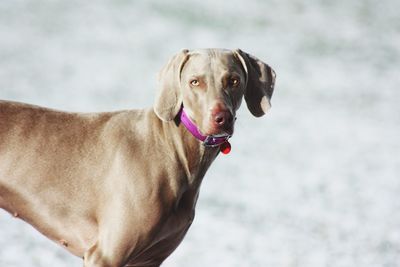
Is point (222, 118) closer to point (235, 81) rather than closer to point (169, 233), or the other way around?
point (235, 81)

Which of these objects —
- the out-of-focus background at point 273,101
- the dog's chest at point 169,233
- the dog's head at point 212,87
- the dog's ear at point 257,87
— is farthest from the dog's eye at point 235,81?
the out-of-focus background at point 273,101

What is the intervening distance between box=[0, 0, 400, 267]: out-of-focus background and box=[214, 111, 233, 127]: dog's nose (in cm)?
238

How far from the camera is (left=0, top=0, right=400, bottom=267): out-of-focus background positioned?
5508mm

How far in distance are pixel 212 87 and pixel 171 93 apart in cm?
19

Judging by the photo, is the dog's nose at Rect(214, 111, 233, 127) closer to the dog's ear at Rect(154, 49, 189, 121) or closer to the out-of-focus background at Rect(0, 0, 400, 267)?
the dog's ear at Rect(154, 49, 189, 121)

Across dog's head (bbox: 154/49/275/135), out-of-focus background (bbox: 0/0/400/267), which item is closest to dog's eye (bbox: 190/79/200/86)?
dog's head (bbox: 154/49/275/135)

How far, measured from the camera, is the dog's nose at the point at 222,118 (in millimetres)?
2695

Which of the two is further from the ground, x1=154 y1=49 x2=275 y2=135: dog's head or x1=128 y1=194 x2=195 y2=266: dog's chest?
x1=154 y1=49 x2=275 y2=135: dog's head

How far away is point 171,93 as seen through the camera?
2.90m

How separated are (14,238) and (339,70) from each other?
18.4 ft

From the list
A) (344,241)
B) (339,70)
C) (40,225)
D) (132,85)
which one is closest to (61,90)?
(132,85)

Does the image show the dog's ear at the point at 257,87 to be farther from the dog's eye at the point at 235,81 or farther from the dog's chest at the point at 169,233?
the dog's chest at the point at 169,233

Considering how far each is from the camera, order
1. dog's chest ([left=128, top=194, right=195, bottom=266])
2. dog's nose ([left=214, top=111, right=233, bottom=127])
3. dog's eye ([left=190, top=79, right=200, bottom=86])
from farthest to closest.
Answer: dog's chest ([left=128, top=194, right=195, bottom=266]) < dog's eye ([left=190, top=79, right=200, bottom=86]) < dog's nose ([left=214, top=111, right=233, bottom=127])

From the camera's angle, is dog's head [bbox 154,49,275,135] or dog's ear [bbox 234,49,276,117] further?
dog's ear [bbox 234,49,276,117]
